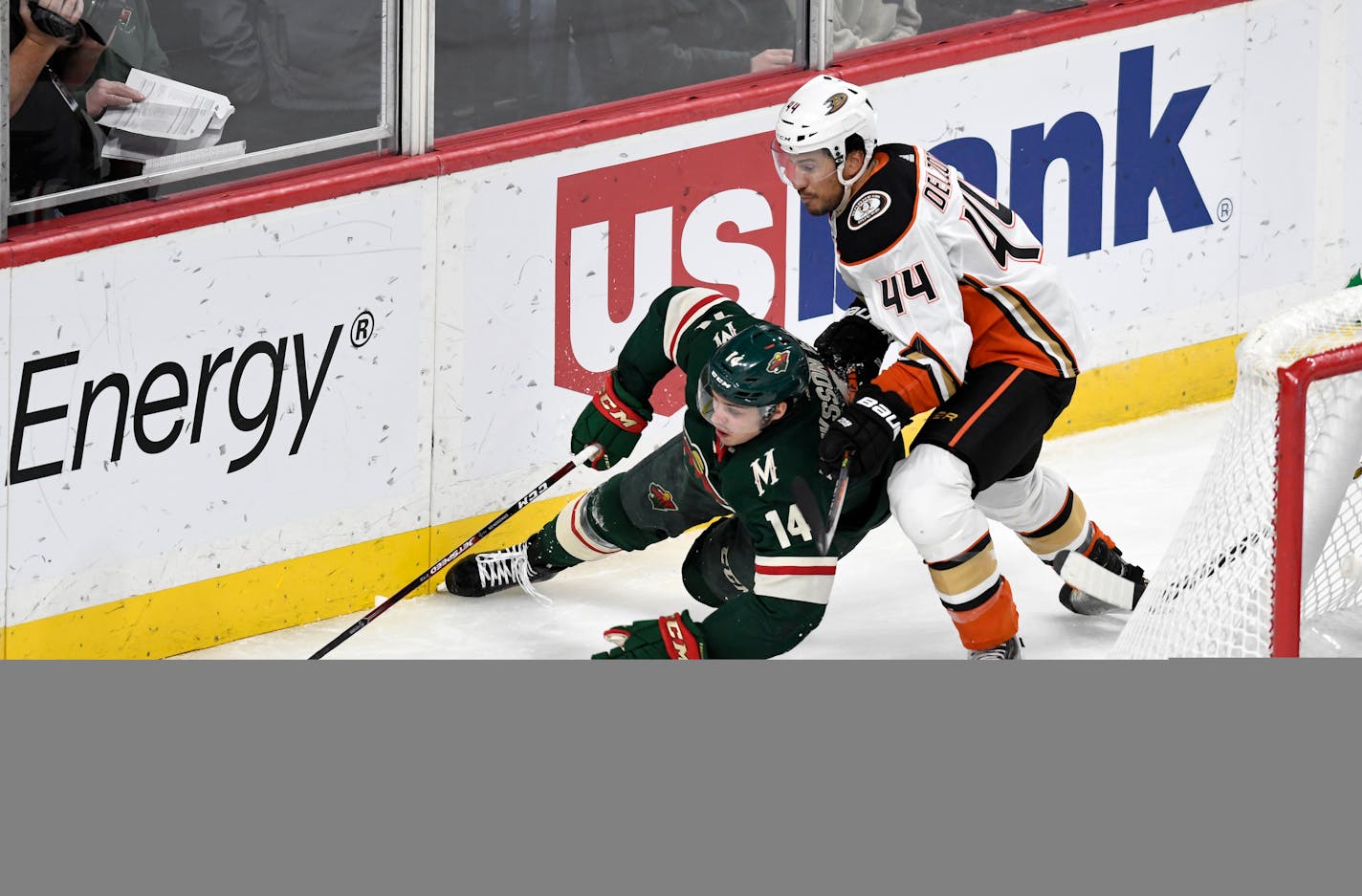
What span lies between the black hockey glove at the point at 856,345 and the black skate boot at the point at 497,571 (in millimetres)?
837

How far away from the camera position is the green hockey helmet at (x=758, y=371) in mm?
3818

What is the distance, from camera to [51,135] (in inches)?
164

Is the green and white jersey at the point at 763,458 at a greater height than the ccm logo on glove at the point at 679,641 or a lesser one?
greater

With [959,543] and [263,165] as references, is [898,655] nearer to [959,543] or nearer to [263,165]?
[959,543]

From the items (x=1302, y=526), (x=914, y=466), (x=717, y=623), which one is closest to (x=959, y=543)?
(x=914, y=466)

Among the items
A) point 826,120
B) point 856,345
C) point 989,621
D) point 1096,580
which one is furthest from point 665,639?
point 1096,580

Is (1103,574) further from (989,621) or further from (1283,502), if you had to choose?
(1283,502)

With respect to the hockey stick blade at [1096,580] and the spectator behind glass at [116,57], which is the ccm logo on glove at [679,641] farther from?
the spectator behind glass at [116,57]

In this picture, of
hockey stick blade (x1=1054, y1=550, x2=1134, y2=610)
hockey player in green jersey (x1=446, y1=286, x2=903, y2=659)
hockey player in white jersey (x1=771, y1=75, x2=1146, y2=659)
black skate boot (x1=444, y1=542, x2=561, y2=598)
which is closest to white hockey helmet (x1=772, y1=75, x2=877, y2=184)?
hockey player in white jersey (x1=771, y1=75, x2=1146, y2=659)

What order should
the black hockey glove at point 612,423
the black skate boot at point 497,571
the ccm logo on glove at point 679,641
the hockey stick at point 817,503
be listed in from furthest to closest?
1. the black skate boot at point 497,571
2. the black hockey glove at point 612,423
3. the hockey stick at point 817,503
4. the ccm logo on glove at point 679,641

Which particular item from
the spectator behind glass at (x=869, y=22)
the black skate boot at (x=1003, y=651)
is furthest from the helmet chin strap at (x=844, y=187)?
the spectator behind glass at (x=869, y=22)

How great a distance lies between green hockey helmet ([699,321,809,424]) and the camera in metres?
3.82

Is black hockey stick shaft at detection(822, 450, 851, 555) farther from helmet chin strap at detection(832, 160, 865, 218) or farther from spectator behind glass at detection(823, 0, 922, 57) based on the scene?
spectator behind glass at detection(823, 0, 922, 57)

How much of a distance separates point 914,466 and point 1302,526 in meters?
1.07
